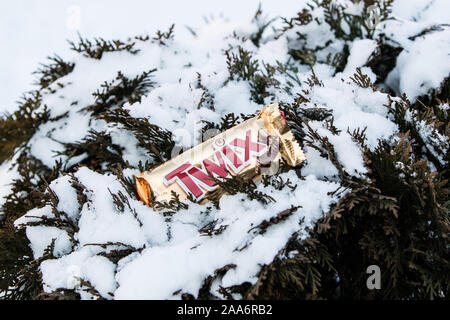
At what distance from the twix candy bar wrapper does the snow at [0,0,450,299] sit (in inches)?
3.4

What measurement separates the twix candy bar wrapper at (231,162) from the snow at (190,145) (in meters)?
0.09

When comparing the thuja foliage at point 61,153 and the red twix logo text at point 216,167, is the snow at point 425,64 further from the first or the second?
the thuja foliage at point 61,153

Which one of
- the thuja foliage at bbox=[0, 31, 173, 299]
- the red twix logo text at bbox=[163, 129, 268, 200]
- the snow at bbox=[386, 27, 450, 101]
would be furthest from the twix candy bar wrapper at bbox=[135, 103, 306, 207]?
the snow at bbox=[386, 27, 450, 101]

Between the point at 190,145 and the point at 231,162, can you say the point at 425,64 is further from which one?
the point at 190,145

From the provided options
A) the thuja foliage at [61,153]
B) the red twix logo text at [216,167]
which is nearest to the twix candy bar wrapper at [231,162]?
the red twix logo text at [216,167]

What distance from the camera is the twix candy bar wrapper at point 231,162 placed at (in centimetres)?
179

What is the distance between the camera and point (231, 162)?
180 centimetres

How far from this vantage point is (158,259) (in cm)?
157

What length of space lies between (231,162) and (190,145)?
1.36ft

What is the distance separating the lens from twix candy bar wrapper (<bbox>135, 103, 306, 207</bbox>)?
5.86ft

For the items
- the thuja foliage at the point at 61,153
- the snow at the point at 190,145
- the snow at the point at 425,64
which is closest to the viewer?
the snow at the point at 190,145

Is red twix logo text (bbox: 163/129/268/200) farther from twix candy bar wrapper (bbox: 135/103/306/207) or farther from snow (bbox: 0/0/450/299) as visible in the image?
snow (bbox: 0/0/450/299)
